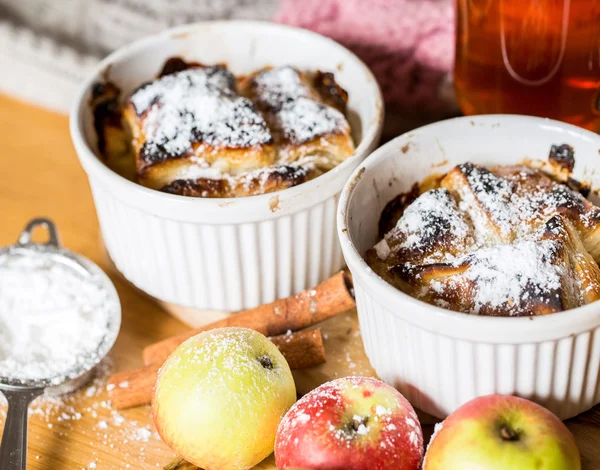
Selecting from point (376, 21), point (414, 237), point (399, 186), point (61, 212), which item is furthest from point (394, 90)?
point (61, 212)

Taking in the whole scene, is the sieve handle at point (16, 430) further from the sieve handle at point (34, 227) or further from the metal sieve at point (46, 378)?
the sieve handle at point (34, 227)

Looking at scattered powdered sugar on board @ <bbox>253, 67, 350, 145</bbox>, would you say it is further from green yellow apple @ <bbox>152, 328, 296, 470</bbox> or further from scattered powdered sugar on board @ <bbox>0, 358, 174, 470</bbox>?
scattered powdered sugar on board @ <bbox>0, 358, 174, 470</bbox>

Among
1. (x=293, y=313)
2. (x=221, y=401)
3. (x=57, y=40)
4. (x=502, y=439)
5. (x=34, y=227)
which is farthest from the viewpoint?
(x=57, y=40)

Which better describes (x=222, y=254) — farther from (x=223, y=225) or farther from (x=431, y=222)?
(x=431, y=222)

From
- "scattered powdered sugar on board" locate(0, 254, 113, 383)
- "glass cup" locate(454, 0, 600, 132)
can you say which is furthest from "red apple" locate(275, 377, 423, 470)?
"glass cup" locate(454, 0, 600, 132)

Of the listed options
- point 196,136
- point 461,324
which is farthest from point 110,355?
point 461,324

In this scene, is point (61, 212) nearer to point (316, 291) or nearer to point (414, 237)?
point (316, 291)
